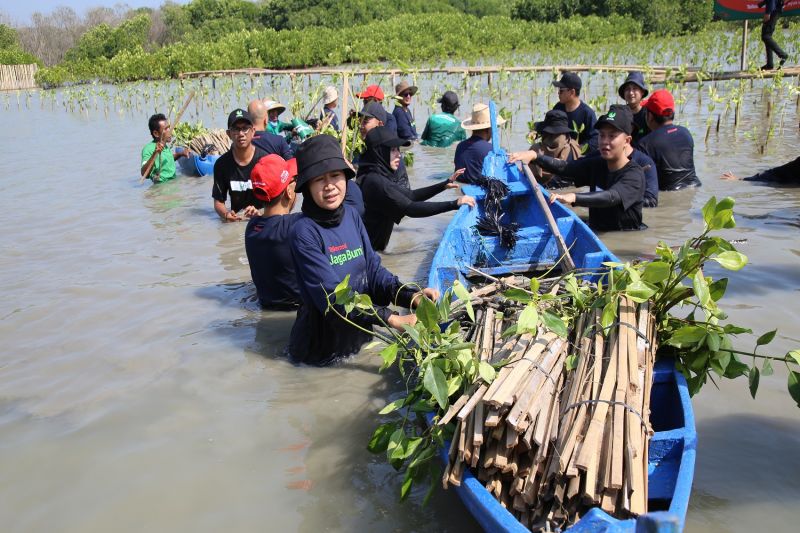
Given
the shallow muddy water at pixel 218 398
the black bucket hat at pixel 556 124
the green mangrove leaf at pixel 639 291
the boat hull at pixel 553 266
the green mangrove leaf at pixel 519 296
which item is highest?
the black bucket hat at pixel 556 124

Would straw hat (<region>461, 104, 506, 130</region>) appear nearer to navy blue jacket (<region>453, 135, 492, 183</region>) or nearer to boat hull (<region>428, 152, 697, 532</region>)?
navy blue jacket (<region>453, 135, 492, 183</region>)

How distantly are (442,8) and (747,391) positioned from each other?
49.4 meters

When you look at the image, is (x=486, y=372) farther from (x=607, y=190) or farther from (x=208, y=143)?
(x=208, y=143)

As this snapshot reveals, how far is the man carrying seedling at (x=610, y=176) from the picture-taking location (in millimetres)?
6242

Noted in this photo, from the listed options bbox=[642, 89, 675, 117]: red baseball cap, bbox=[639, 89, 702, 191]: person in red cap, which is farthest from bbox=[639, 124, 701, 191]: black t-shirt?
bbox=[642, 89, 675, 117]: red baseball cap

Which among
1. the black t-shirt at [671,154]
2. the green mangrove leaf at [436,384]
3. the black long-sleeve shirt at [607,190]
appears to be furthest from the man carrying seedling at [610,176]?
the green mangrove leaf at [436,384]

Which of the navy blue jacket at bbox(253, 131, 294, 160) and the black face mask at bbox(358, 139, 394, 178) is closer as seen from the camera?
the black face mask at bbox(358, 139, 394, 178)

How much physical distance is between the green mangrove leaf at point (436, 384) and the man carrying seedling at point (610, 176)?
3.61 metres

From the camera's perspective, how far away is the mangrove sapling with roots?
8.54 feet

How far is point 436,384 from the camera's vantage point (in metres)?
2.85

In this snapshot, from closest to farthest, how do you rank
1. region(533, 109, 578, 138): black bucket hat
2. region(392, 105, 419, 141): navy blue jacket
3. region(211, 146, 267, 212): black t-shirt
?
region(211, 146, 267, 212): black t-shirt, region(533, 109, 578, 138): black bucket hat, region(392, 105, 419, 141): navy blue jacket

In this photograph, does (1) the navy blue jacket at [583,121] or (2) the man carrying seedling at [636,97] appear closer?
(2) the man carrying seedling at [636,97]

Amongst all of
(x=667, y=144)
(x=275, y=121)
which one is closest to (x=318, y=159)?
(x=667, y=144)

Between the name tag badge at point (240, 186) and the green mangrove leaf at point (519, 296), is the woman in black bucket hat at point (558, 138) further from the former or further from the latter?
the green mangrove leaf at point (519, 296)
